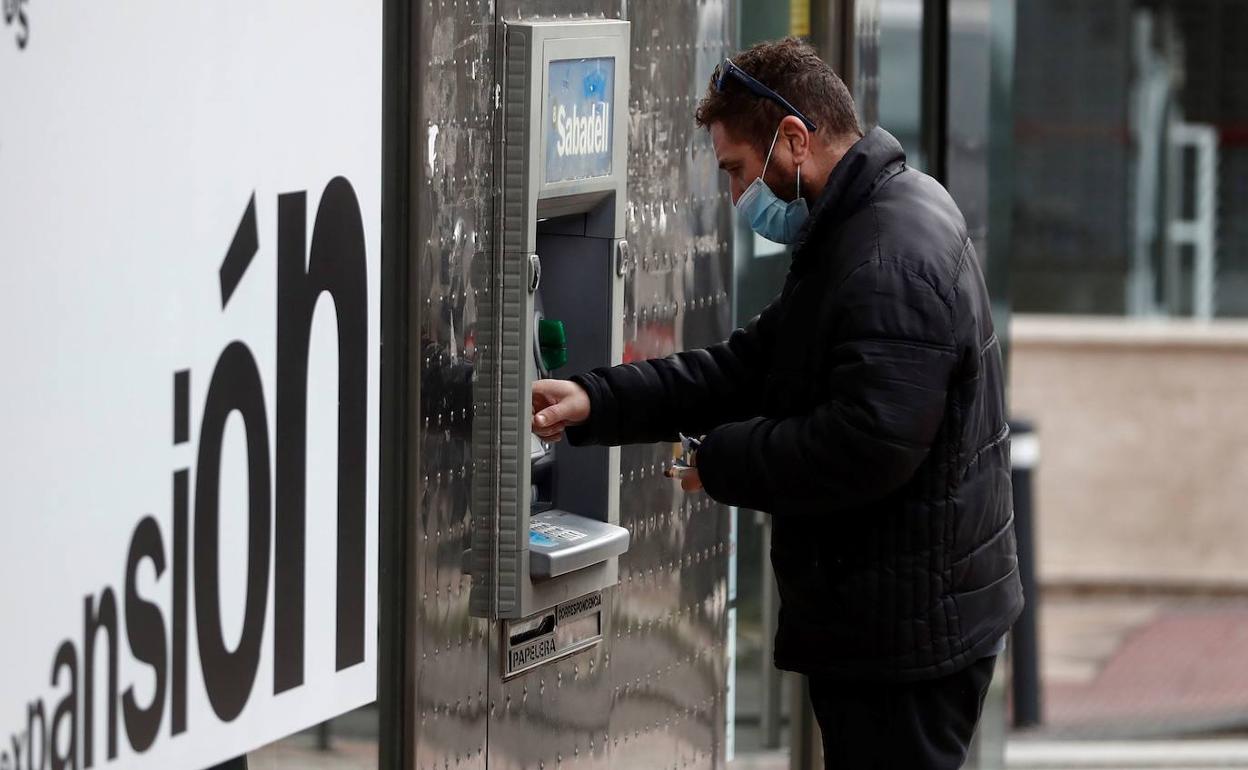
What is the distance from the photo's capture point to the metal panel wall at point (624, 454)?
309 cm

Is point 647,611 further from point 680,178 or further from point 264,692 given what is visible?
point 264,692

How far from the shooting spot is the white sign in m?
2.25

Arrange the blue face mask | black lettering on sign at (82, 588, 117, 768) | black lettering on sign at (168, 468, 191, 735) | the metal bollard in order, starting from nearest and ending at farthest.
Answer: black lettering on sign at (82, 588, 117, 768) → black lettering on sign at (168, 468, 191, 735) → the blue face mask → the metal bollard

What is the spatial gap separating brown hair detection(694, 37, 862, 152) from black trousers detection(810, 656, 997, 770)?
835mm

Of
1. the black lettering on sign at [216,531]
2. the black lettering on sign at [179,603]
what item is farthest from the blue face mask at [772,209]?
the black lettering on sign at [179,603]

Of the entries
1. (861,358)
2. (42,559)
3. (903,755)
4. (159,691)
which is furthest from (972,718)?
(42,559)

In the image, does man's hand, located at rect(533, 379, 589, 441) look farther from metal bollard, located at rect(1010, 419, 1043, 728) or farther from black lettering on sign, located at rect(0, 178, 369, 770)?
metal bollard, located at rect(1010, 419, 1043, 728)

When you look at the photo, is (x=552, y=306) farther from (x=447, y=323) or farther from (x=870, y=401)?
(x=870, y=401)

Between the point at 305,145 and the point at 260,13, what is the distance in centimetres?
20

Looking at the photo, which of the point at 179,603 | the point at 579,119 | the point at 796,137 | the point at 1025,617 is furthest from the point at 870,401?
the point at 1025,617

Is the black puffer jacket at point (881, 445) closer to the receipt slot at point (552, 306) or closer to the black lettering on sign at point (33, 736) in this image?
Answer: the receipt slot at point (552, 306)

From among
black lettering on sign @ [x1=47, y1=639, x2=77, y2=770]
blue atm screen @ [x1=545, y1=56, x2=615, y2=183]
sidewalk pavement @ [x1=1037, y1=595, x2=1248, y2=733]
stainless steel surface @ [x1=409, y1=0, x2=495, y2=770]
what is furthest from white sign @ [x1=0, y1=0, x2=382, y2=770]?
sidewalk pavement @ [x1=1037, y1=595, x2=1248, y2=733]

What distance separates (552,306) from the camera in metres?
3.49

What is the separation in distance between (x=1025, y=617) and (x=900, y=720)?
4.27 m
